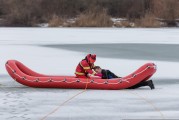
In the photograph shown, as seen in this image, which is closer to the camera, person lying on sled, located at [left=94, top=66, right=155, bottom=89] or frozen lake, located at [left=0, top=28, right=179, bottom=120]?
frozen lake, located at [left=0, top=28, right=179, bottom=120]

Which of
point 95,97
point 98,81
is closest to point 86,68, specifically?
point 98,81

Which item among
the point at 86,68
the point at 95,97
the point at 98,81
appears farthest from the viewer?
the point at 86,68

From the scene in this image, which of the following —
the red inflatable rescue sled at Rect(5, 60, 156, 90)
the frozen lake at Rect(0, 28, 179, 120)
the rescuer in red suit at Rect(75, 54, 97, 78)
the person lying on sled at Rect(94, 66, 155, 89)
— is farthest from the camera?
the rescuer in red suit at Rect(75, 54, 97, 78)

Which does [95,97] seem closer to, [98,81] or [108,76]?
[98,81]

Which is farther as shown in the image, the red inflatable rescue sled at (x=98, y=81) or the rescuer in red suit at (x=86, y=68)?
the rescuer in red suit at (x=86, y=68)

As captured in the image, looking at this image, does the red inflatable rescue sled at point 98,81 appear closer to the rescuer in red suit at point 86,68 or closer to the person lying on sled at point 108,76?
the person lying on sled at point 108,76

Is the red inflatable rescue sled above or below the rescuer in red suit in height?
below

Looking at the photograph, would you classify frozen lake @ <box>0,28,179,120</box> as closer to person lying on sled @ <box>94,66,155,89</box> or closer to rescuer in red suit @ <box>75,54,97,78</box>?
person lying on sled @ <box>94,66,155,89</box>

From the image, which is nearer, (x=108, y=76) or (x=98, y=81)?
(x=98, y=81)

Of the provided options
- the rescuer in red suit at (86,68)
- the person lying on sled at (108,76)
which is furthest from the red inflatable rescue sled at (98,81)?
the rescuer in red suit at (86,68)

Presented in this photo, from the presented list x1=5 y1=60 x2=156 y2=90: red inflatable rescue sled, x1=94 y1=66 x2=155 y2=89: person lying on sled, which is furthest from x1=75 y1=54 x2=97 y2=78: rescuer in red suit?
x1=5 y1=60 x2=156 y2=90: red inflatable rescue sled

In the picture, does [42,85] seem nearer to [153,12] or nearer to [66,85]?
[66,85]

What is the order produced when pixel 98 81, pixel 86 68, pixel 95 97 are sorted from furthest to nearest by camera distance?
pixel 86 68, pixel 98 81, pixel 95 97

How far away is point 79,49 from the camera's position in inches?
831
